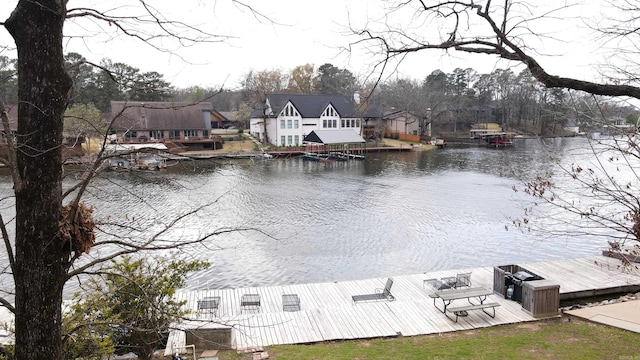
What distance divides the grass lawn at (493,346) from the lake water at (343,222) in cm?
337

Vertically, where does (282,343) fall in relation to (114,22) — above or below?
below

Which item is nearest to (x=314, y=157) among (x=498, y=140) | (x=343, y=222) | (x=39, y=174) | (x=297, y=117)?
(x=297, y=117)

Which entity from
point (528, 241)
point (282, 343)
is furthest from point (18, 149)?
point (528, 241)

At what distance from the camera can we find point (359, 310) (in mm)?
11094

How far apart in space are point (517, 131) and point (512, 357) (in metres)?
76.2

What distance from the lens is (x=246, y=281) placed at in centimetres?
1470

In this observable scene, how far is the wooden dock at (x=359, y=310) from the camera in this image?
9727 millimetres

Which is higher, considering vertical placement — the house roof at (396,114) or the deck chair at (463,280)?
the house roof at (396,114)

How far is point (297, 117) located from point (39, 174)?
51.3m

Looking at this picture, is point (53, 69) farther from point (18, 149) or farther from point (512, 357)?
point (512, 357)

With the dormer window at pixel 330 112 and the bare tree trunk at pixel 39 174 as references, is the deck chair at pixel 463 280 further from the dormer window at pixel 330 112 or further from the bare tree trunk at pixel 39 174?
the dormer window at pixel 330 112

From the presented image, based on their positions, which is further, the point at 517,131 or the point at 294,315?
the point at 517,131

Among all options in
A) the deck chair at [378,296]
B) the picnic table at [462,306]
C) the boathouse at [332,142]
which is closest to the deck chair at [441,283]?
the picnic table at [462,306]

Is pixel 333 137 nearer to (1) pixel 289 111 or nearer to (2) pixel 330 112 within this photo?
(1) pixel 289 111
